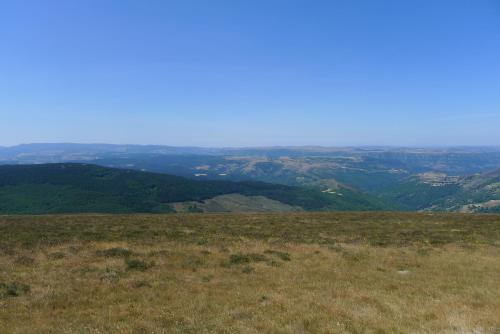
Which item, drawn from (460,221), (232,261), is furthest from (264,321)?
(460,221)

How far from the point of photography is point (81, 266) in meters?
19.5

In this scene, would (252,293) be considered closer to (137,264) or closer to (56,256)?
(137,264)

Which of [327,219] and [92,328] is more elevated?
[92,328]

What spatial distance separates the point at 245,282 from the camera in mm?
A: 17547

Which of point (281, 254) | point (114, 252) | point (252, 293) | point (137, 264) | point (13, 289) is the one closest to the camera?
point (13, 289)

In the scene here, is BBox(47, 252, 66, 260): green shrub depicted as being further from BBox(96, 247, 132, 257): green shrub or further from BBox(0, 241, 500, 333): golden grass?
BBox(96, 247, 132, 257): green shrub

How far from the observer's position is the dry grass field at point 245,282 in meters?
12.5

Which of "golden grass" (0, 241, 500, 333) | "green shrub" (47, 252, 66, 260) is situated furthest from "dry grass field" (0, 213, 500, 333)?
"green shrub" (47, 252, 66, 260)

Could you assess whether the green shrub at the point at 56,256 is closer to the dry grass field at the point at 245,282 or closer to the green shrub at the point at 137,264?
the dry grass field at the point at 245,282

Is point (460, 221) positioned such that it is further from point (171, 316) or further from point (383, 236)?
point (171, 316)

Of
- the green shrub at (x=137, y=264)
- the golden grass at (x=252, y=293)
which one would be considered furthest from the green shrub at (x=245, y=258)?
the green shrub at (x=137, y=264)

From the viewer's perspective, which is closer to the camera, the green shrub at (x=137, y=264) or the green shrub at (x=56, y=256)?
the green shrub at (x=137, y=264)

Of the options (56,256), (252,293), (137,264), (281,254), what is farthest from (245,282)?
(56,256)

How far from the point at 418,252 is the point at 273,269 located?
11552 millimetres
